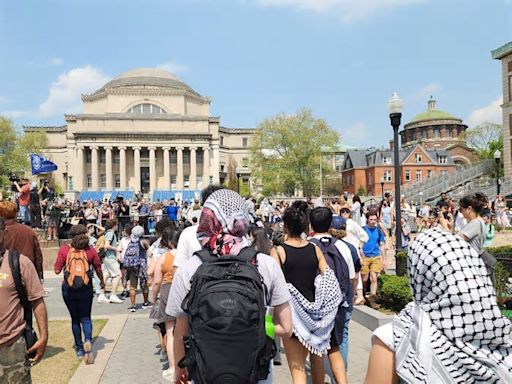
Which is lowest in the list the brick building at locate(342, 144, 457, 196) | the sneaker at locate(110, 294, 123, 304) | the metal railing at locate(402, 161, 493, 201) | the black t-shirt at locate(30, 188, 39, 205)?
the sneaker at locate(110, 294, 123, 304)

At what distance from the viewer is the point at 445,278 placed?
6.89ft

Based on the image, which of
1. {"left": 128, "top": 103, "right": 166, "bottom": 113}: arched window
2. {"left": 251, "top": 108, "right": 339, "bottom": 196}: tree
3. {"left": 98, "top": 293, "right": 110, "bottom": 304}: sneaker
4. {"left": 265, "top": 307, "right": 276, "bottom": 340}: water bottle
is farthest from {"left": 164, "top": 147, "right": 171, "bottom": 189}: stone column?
{"left": 265, "top": 307, "right": 276, "bottom": 340}: water bottle

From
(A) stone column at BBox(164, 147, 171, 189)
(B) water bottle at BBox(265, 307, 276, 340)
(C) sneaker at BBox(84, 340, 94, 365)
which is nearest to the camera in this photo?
(B) water bottle at BBox(265, 307, 276, 340)

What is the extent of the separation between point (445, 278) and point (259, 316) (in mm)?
1016

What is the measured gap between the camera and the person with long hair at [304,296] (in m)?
4.55

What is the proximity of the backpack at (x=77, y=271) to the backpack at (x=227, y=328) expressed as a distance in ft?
14.7

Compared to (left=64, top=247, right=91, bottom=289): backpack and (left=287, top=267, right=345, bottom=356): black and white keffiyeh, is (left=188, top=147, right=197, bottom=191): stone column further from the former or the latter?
(left=287, top=267, right=345, bottom=356): black and white keffiyeh

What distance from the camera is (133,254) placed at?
984 centimetres

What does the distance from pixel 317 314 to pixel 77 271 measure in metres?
3.79

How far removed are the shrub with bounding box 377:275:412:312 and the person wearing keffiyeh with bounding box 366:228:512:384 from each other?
19.3 ft

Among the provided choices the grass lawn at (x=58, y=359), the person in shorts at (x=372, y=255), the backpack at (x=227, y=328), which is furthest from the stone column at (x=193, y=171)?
the backpack at (x=227, y=328)

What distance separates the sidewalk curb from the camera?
602cm

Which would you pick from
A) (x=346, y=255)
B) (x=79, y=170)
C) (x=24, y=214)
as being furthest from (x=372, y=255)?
(x=79, y=170)

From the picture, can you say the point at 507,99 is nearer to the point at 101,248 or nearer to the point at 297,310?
the point at 101,248
